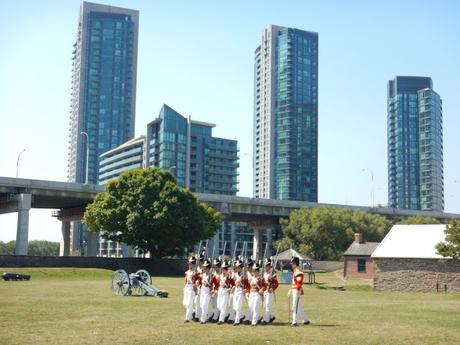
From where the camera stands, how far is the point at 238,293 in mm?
18750

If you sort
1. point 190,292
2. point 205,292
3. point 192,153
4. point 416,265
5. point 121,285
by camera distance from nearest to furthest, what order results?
1. point 205,292
2. point 190,292
3. point 121,285
4. point 416,265
5. point 192,153

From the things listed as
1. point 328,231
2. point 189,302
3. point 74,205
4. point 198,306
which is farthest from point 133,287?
point 74,205

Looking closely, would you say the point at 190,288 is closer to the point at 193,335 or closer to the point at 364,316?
the point at 193,335

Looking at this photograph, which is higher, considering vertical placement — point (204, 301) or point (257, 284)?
point (257, 284)

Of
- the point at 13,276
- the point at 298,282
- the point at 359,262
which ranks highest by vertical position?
the point at 298,282

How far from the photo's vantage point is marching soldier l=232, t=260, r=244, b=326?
18.5 metres

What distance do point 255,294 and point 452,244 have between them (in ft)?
72.0

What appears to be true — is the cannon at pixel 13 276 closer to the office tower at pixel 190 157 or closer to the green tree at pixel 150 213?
the green tree at pixel 150 213

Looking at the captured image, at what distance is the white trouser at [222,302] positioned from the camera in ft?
61.9

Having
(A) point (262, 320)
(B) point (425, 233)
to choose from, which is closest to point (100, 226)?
(B) point (425, 233)

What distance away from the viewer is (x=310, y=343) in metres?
14.6

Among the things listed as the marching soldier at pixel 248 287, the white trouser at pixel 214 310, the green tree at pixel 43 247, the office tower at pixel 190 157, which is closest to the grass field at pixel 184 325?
the marching soldier at pixel 248 287

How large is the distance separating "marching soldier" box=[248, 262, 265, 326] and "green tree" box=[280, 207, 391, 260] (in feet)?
230

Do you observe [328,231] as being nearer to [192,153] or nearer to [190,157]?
[190,157]
